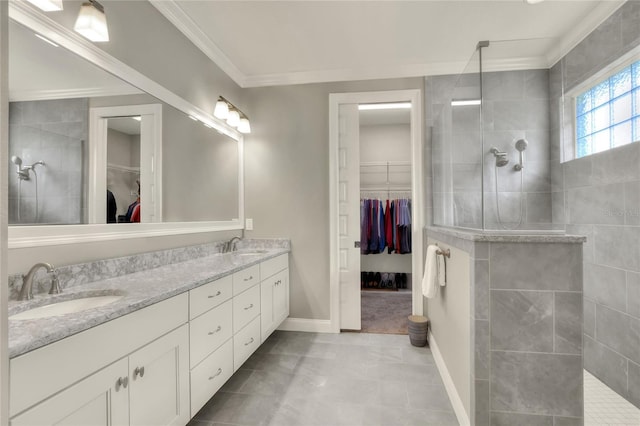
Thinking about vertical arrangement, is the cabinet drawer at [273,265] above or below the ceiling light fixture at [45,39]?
below

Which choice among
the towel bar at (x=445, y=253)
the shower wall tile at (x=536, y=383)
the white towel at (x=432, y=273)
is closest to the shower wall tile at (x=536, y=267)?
the shower wall tile at (x=536, y=383)

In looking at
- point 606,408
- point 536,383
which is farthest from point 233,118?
point 606,408

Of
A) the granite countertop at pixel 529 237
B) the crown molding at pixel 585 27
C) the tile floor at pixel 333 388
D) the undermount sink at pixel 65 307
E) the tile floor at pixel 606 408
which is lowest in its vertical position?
the tile floor at pixel 333 388

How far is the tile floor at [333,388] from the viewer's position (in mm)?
1749

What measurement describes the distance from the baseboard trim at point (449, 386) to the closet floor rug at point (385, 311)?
533 millimetres

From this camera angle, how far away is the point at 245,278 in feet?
6.91

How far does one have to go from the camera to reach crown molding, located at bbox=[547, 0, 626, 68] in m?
1.88

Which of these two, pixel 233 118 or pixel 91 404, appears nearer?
pixel 91 404

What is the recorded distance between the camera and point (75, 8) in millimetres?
1438

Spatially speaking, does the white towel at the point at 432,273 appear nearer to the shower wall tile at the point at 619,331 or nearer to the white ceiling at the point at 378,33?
the shower wall tile at the point at 619,331

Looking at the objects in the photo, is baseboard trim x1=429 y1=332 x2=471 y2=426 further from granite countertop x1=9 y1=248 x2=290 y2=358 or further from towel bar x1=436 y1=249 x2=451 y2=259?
granite countertop x1=9 y1=248 x2=290 y2=358

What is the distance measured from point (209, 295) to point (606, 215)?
2627mm

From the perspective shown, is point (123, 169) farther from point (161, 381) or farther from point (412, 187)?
point (412, 187)

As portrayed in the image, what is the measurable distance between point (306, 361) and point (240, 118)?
231 centimetres
